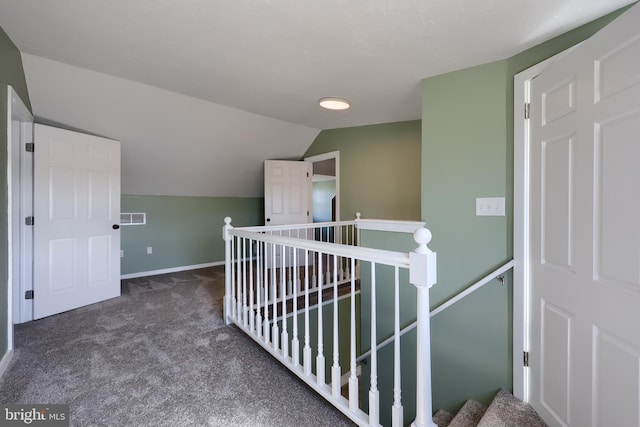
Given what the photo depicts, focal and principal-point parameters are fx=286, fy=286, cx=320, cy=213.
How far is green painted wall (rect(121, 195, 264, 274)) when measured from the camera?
420 centimetres

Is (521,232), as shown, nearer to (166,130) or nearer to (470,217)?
(470,217)

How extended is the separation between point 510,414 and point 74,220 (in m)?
3.94

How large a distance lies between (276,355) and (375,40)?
6.84 ft

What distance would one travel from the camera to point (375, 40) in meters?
1.76

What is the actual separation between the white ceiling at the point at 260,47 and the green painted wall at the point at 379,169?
0.43 m

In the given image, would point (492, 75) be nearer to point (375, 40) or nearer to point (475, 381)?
point (375, 40)

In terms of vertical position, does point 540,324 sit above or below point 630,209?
below

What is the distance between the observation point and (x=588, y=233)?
49.9 inches

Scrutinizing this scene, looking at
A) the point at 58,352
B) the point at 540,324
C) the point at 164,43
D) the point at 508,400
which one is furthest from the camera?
the point at 58,352

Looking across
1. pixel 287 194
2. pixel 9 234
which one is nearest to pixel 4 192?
pixel 9 234

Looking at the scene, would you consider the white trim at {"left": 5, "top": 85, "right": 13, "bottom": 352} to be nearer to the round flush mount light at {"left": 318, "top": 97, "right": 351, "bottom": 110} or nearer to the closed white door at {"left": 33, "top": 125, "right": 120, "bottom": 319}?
the closed white door at {"left": 33, "top": 125, "right": 120, "bottom": 319}

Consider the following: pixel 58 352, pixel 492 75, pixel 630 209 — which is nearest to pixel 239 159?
pixel 58 352

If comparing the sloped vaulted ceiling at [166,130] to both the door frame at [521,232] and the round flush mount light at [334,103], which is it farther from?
the door frame at [521,232]

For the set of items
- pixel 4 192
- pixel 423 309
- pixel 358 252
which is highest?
pixel 4 192
